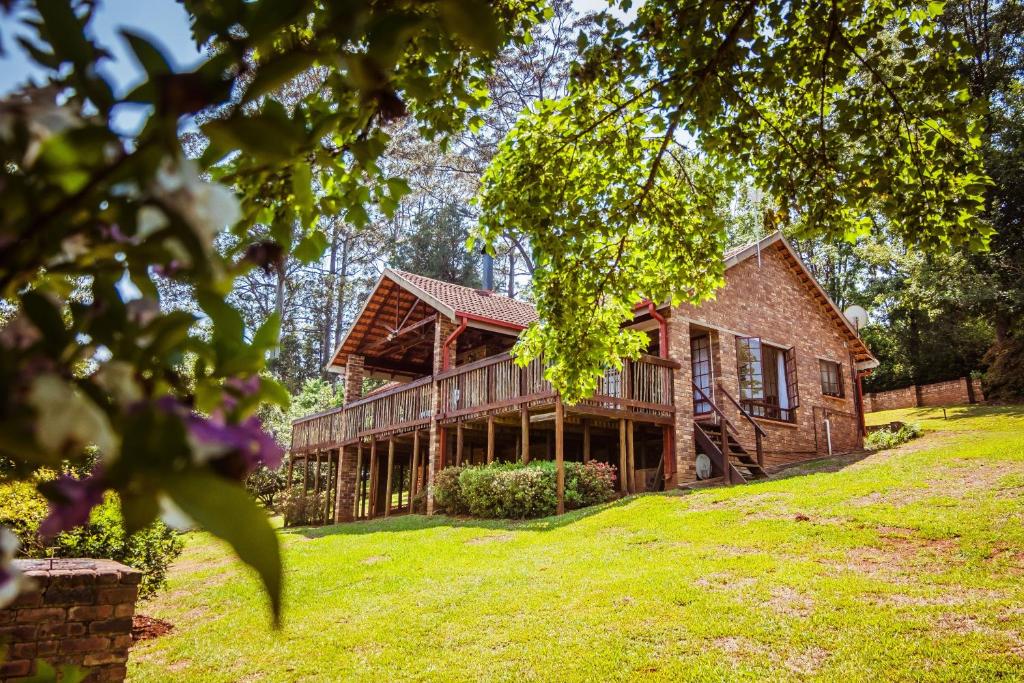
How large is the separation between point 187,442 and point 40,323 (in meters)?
0.18

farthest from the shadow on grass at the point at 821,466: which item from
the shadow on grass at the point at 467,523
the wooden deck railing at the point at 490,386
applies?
the wooden deck railing at the point at 490,386

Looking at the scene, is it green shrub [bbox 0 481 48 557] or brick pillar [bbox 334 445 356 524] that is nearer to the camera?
green shrub [bbox 0 481 48 557]

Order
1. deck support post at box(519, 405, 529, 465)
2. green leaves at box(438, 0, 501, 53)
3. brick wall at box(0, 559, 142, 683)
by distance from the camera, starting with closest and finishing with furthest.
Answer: green leaves at box(438, 0, 501, 53)
brick wall at box(0, 559, 142, 683)
deck support post at box(519, 405, 529, 465)

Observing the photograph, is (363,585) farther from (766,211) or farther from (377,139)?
(377,139)

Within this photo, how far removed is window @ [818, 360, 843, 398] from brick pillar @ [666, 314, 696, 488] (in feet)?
20.8

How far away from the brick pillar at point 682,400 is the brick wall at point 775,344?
0.8 inches

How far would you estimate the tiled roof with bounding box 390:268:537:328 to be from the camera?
17.1 meters

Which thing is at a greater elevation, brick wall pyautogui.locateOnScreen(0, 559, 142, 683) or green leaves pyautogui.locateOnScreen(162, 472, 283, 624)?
green leaves pyautogui.locateOnScreen(162, 472, 283, 624)

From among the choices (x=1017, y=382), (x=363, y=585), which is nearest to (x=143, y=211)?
(x=363, y=585)

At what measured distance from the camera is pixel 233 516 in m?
0.54

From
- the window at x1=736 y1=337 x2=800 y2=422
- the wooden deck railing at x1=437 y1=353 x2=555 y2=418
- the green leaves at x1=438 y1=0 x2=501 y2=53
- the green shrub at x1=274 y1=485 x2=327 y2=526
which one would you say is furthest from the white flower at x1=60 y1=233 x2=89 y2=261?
the green shrub at x1=274 y1=485 x2=327 y2=526

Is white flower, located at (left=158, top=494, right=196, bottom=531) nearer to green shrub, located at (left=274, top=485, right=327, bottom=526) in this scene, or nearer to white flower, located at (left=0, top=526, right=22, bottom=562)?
white flower, located at (left=0, top=526, right=22, bottom=562)

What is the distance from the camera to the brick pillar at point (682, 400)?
1438 centimetres

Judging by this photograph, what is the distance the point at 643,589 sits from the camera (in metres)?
6.97
